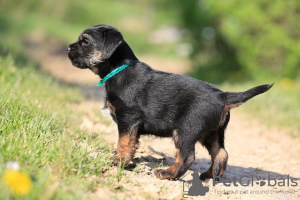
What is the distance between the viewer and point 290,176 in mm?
4773

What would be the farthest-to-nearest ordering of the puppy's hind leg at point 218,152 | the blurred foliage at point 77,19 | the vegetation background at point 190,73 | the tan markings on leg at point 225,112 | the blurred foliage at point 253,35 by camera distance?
the blurred foliage at point 77,19
the blurred foliage at point 253,35
the puppy's hind leg at point 218,152
the tan markings on leg at point 225,112
the vegetation background at point 190,73

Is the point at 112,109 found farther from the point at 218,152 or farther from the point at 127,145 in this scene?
the point at 218,152

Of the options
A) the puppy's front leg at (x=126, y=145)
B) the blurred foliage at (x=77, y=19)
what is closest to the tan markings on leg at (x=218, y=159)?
the puppy's front leg at (x=126, y=145)

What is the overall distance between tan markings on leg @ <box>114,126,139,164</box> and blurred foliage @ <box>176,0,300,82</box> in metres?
7.81

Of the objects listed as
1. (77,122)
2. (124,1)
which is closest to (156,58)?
(77,122)

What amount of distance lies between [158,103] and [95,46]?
106 cm

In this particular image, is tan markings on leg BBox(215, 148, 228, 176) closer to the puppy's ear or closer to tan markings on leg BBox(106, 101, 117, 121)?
tan markings on leg BBox(106, 101, 117, 121)

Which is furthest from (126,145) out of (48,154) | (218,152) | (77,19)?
(77,19)

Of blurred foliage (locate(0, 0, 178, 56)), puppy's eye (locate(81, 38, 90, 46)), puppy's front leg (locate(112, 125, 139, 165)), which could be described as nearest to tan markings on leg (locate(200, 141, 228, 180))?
puppy's front leg (locate(112, 125, 139, 165))

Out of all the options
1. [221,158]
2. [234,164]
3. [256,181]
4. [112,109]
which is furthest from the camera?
[234,164]

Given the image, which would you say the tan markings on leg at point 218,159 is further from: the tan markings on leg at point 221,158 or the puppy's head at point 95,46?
the puppy's head at point 95,46

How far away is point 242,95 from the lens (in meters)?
3.95

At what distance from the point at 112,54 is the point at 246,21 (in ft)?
25.4

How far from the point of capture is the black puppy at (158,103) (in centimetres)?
392
